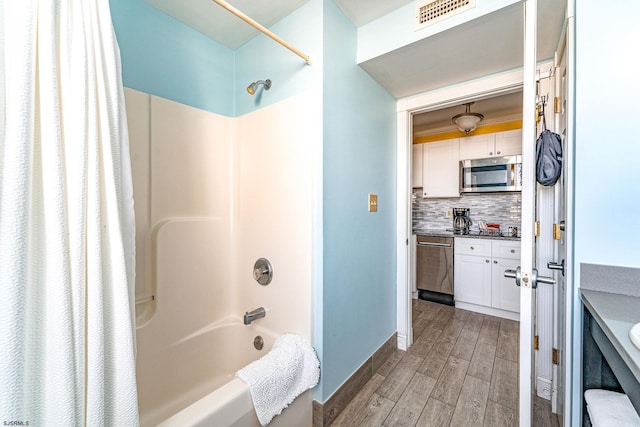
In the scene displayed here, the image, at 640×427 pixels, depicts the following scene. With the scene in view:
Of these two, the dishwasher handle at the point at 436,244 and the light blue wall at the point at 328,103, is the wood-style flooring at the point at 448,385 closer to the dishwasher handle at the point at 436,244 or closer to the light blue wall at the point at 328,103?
the light blue wall at the point at 328,103

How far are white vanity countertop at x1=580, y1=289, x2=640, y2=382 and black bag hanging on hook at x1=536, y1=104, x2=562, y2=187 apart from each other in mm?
709

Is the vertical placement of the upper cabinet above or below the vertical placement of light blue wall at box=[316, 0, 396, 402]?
above

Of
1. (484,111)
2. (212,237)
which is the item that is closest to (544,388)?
(212,237)

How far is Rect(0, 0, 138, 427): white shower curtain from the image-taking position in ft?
2.04

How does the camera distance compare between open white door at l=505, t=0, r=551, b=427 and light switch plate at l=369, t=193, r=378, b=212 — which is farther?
light switch plate at l=369, t=193, r=378, b=212

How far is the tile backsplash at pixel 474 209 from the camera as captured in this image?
3.16 m

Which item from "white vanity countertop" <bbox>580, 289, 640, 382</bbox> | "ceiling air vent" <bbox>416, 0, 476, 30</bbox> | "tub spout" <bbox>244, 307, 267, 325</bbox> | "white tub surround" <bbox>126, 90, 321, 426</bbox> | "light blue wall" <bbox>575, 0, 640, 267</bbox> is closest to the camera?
"white vanity countertop" <bbox>580, 289, 640, 382</bbox>

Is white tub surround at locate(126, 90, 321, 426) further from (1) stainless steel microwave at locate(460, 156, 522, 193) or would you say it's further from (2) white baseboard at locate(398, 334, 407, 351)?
(1) stainless steel microwave at locate(460, 156, 522, 193)

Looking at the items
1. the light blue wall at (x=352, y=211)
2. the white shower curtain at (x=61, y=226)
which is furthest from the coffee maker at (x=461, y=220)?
the white shower curtain at (x=61, y=226)

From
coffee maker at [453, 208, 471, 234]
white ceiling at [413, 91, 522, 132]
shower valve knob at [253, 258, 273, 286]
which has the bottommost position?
shower valve knob at [253, 258, 273, 286]

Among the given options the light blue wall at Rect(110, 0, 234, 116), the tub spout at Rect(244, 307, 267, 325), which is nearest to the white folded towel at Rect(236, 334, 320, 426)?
the tub spout at Rect(244, 307, 267, 325)

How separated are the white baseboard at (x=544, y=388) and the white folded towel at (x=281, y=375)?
145cm

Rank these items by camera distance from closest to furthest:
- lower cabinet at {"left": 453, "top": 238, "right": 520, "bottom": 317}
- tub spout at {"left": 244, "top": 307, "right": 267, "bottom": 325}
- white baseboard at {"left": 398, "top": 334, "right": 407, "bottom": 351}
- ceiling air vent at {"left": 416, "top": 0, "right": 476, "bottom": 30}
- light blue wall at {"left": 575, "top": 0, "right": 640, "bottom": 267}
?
light blue wall at {"left": 575, "top": 0, "right": 640, "bottom": 267} < ceiling air vent at {"left": 416, "top": 0, "right": 476, "bottom": 30} < tub spout at {"left": 244, "top": 307, "right": 267, "bottom": 325} < white baseboard at {"left": 398, "top": 334, "right": 407, "bottom": 351} < lower cabinet at {"left": 453, "top": 238, "right": 520, "bottom": 317}

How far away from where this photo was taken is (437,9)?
1399mm
